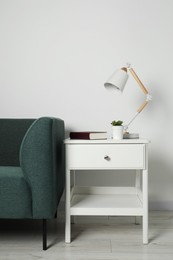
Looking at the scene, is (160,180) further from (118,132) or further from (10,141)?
(10,141)

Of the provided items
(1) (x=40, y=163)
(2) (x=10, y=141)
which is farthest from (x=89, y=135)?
Answer: (2) (x=10, y=141)

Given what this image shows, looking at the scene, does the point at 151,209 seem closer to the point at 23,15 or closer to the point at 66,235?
the point at 66,235

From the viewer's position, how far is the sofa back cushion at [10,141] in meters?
2.01

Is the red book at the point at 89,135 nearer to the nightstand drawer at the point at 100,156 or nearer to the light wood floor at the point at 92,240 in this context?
the nightstand drawer at the point at 100,156

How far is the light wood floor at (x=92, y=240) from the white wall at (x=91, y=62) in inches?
15.4

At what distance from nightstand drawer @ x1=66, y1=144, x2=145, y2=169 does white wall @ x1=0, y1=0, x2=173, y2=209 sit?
0.63 m

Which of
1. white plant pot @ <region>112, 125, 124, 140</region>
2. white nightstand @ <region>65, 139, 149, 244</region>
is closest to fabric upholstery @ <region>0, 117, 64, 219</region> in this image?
white nightstand @ <region>65, 139, 149, 244</region>

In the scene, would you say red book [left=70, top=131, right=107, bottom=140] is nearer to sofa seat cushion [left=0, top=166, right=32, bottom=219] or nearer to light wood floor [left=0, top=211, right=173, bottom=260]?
sofa seat cushion [left=0, top=166, right=32, bottom=219]

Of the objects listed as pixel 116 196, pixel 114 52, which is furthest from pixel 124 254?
pixel 114 52

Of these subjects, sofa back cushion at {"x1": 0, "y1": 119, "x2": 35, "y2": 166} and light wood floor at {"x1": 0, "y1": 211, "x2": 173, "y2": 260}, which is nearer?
light wood floor at {"x1": 0, "y1": 211, "x2": 173, "y2": 260}

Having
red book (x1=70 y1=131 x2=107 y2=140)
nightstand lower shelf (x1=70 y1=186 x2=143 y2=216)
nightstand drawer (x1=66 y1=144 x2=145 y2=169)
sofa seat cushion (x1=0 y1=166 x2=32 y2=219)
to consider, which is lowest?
nightstand lower shelf (x1=70 y1=186 x2=143 y2=216)

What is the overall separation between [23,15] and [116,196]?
1409 millimetres

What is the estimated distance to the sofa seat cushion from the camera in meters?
1.47

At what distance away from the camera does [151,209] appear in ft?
7.32
